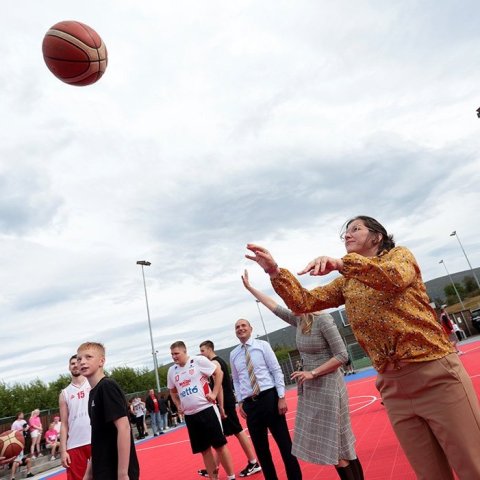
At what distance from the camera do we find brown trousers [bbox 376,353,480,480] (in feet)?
6.35

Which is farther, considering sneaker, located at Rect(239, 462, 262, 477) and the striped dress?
sneaker, located at Rect(239, 462, 262, 477)

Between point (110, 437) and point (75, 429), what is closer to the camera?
point (110, 437)

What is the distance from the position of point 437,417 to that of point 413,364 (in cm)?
26

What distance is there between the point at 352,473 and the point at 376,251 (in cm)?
207

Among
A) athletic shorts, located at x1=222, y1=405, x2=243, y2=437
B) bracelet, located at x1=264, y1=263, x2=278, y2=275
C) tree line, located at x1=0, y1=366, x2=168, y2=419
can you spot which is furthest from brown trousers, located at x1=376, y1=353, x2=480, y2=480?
tree line, located at x1=0, y1=366, x2=168, y2=419

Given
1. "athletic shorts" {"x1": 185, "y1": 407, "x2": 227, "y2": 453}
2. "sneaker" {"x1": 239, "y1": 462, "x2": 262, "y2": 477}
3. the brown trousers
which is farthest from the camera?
"sneaker" {"x1": 239, "y1": 462, "x2": 262, "y2": 477}

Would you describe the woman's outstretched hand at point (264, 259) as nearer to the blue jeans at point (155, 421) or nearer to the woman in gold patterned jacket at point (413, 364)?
the woman in gold patterned jacket at point (413, 364)

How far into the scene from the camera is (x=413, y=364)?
208 cm

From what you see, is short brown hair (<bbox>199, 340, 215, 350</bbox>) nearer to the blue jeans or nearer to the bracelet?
the bracelet

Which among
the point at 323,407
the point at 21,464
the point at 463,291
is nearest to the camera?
the point at 323,407

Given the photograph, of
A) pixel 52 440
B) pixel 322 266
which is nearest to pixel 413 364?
pixel 322 266

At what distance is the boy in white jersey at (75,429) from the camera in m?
4.64

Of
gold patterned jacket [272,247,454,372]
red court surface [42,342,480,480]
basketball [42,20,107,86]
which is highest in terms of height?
basketball [42,20,107,86]

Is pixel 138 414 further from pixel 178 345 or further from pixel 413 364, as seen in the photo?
pixel 413 364
